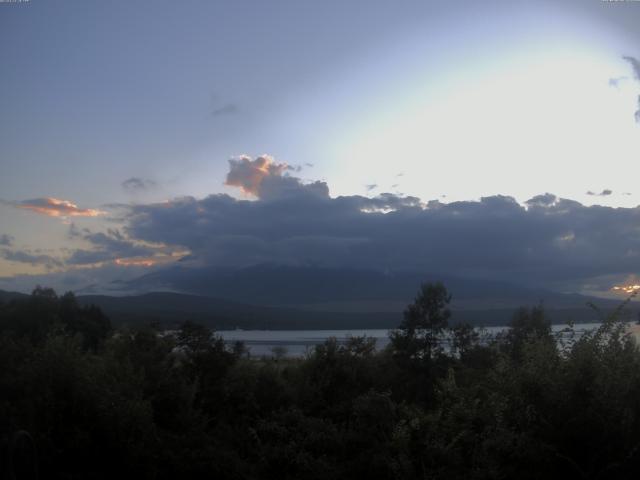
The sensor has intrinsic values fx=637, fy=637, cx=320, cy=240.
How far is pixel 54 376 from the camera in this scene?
13398 millimetres

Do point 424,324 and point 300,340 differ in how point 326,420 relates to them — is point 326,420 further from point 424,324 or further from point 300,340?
point 300,340

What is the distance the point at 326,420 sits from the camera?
577 inches

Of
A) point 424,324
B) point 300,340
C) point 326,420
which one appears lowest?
point 300,340

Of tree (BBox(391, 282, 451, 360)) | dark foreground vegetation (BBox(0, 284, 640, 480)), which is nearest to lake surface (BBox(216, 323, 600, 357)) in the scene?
tree (BBox(391, 282, 451, 360))

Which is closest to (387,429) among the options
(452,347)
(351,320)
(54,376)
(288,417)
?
(288,417)

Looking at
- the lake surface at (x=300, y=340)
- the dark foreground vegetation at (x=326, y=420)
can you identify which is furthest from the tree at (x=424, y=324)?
the dark foreground vegetation at (x=326, y=420)

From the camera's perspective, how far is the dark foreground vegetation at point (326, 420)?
31.6 feet

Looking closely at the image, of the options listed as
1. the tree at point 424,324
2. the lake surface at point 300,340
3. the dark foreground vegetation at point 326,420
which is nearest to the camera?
the dark foreground vegetation at point 326,420

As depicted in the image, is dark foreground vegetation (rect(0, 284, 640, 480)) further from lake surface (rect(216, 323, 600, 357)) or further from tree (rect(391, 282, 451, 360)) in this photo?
tree (rect(391, 282, 451, 360))

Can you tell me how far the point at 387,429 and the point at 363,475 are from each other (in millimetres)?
1174

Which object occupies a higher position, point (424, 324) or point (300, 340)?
point (424, 324)

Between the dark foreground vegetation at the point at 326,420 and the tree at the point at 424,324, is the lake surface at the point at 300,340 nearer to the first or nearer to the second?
the tree at the point at 424,324

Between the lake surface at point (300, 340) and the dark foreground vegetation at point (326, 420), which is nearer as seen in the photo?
the dark foreground vegetation at point (326, 420)

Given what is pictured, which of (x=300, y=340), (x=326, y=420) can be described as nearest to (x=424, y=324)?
(x=326, y=420)
